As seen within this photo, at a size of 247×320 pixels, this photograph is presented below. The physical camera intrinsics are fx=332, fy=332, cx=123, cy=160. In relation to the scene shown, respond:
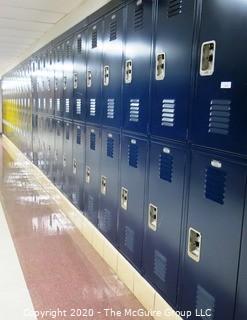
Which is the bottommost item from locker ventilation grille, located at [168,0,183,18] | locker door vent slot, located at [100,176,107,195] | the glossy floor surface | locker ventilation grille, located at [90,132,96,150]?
the glossy floor surface

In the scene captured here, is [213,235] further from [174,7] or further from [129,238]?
[174,7]

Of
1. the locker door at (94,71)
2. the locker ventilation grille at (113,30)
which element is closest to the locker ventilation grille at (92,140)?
the locker door at (94,71)

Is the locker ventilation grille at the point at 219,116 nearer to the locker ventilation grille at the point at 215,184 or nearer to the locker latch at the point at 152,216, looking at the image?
the locker ventilation grille at the point at 215,184

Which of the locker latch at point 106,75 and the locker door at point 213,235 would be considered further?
the locker latch at point 106,75

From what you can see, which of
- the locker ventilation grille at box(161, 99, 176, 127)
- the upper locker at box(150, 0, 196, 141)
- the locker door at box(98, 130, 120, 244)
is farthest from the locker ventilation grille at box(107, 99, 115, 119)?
the locker ventilation grille at box(161, 99, 176, 127)

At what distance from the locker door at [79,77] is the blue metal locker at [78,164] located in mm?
153

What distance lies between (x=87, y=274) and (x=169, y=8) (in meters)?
2.24

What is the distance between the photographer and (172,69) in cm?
206

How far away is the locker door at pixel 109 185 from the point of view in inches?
117

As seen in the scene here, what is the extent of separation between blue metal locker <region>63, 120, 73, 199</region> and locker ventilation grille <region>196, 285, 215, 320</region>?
280 cm

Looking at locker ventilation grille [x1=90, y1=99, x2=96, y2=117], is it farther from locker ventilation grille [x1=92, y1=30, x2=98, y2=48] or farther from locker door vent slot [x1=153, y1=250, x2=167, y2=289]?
locker door vent slot [x1=153, y1=250, x2=167, y2=289]

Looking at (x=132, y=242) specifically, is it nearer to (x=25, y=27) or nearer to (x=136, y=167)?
(x=136, y=167)

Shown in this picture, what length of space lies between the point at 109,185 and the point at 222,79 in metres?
1.74

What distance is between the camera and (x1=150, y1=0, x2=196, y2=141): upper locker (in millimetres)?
1917
